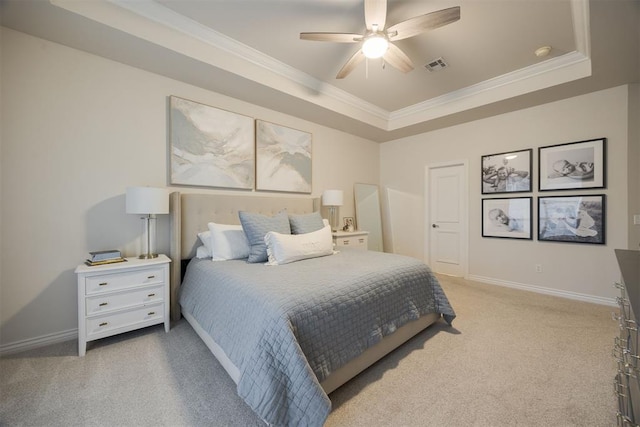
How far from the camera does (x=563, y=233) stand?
10.6 feet

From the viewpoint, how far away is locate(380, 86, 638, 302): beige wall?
2926 mm

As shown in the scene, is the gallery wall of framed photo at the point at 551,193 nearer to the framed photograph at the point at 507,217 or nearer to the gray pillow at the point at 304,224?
the framed photograph at the point at 507,217

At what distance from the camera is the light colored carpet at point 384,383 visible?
1.38 metres

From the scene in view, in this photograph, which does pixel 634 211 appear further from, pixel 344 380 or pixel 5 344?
pixel 5 344

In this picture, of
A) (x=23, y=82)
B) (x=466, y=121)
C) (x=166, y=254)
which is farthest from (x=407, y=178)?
(x=23, y=82)

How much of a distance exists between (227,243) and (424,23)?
2.54 metres

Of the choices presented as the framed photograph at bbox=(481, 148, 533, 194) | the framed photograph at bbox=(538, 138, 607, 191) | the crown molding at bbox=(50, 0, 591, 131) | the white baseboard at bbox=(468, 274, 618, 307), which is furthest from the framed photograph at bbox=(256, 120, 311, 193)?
the framed photograph at bbox=(538, 138, 607, 191)

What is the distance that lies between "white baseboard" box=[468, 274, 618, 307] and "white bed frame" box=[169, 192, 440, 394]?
2.06m

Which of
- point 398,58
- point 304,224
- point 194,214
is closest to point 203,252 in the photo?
point 194,214

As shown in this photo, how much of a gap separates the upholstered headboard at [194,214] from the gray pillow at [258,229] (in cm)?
51

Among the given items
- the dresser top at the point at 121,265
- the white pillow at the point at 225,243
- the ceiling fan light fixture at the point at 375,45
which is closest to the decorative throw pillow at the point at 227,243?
the white pillow at the point at 225,243

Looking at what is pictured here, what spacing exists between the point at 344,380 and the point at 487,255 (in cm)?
340

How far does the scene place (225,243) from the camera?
2.53 m

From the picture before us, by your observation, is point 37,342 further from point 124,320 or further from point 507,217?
point 507,217
